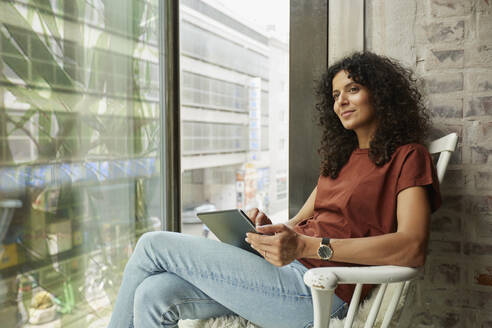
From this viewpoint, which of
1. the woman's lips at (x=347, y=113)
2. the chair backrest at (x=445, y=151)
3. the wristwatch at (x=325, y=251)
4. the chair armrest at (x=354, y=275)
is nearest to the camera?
the chair armrest at (x=354, y=275)

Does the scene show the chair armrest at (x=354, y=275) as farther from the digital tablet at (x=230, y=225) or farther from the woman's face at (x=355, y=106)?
the woman's face at (x=355, y=106)

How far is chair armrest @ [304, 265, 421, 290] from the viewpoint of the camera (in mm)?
837

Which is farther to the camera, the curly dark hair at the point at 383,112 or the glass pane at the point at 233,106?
the glass pane at the point at 233,106

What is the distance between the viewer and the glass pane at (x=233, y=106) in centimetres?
196

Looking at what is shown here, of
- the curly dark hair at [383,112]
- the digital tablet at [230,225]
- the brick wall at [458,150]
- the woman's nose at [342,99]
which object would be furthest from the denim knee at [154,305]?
the brick wall at [458,150]

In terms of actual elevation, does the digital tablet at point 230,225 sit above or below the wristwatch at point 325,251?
above

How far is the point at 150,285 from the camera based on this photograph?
1.07 m

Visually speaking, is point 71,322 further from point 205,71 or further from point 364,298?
point 205,71

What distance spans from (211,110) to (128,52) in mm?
658

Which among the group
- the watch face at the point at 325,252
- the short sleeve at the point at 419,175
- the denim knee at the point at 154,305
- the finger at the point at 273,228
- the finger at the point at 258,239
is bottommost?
the denim knee at the point at 154,305

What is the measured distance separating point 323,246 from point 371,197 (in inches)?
8.8

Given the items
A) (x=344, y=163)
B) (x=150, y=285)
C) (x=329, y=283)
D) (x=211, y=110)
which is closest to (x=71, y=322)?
(x=150, y=285)

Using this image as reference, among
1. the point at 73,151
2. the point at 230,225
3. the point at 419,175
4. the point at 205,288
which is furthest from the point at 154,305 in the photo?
the point at 419,175

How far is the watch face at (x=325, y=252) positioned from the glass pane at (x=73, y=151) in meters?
0.78
